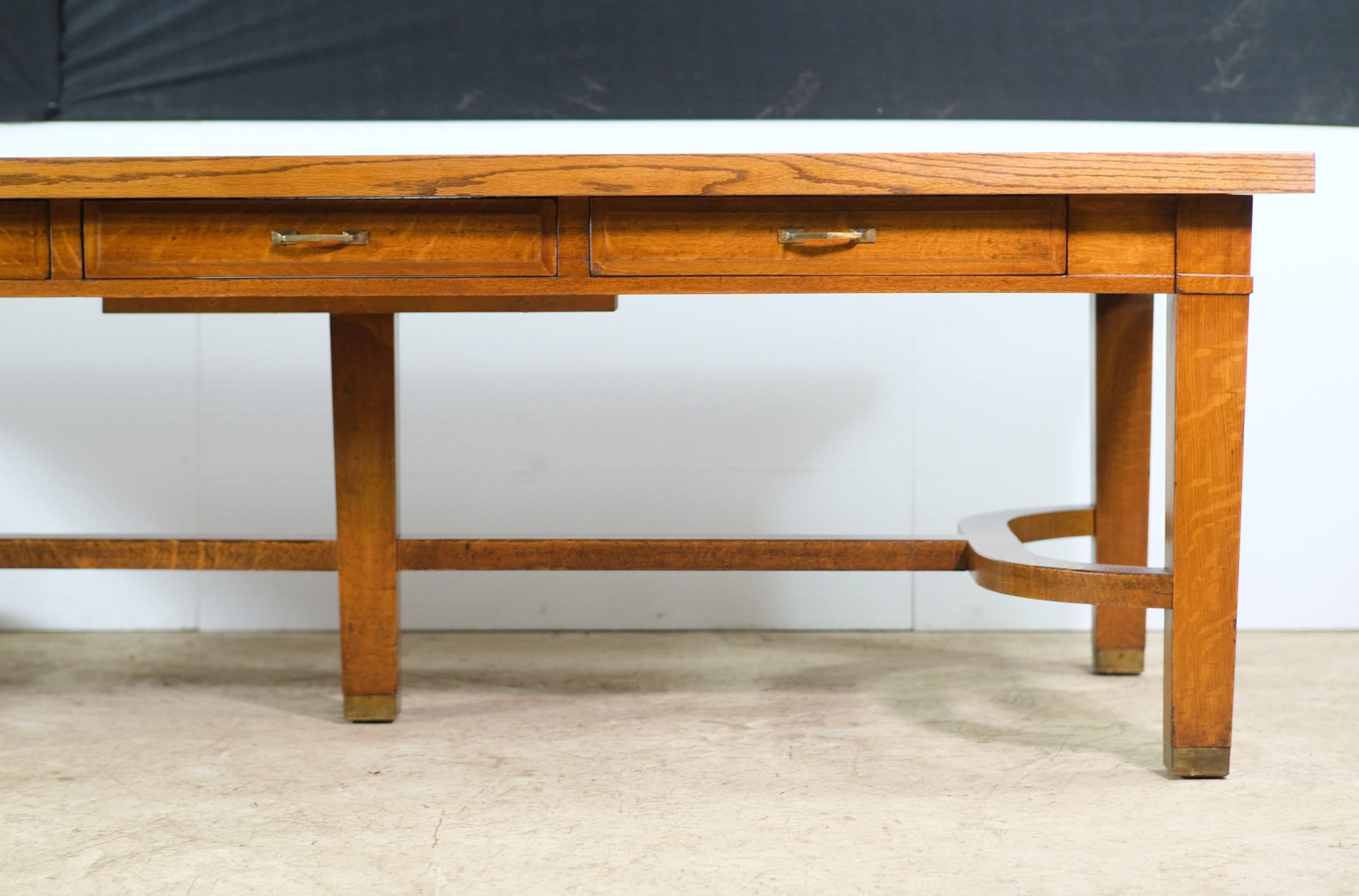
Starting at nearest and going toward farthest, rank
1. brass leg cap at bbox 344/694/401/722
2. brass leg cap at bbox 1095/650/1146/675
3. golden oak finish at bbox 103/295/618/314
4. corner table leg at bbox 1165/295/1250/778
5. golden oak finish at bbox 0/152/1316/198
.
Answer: golden oak finish at bbox 0/152/1316/198
corner table leg at bbox 1165/295/1250/778
golden oak finish at bbox 103/295/618/314
brass leg cap at bbox 344/694/401/722
brass leg cap at bbox 1095/650/1146/675

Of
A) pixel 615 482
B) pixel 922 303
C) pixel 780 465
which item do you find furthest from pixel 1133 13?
pixel 615 482

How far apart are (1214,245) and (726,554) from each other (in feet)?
3.05

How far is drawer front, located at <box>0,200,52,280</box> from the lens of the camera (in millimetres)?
1740

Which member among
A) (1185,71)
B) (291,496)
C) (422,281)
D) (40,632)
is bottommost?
(40,632)

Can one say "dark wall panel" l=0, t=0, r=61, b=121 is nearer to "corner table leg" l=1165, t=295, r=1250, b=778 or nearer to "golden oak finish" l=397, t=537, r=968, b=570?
"golden oak finish" l=397, t=537, r=968, b=570

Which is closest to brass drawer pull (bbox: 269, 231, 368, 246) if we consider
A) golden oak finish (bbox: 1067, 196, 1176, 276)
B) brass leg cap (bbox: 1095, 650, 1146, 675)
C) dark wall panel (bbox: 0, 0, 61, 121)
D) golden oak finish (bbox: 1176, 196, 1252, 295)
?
golden oak finish (bbox: 1067, 196, 1176, 276)

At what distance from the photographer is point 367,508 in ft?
7.00

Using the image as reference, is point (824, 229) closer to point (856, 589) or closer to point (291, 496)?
point (856, 589)

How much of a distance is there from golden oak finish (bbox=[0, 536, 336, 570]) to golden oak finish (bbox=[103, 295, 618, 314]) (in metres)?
0.42

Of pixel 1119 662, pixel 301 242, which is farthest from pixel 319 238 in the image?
pixel 1119 662

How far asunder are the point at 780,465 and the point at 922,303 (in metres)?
0.53

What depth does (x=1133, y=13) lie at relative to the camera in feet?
9.14

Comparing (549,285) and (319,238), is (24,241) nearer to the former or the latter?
(319,238)

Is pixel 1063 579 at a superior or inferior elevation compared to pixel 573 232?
inferior
